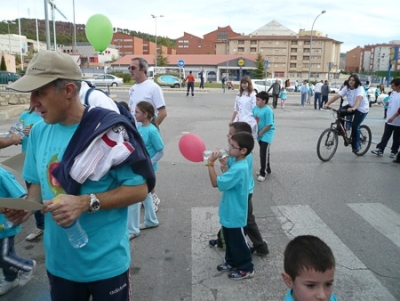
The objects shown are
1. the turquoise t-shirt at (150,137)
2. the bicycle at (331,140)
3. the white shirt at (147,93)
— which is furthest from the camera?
the bicycle at (331,140)

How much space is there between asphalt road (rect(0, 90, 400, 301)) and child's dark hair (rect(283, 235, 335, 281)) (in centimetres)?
126

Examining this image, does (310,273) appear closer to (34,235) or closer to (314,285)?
(314,285)

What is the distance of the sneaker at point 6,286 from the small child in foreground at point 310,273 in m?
2.51

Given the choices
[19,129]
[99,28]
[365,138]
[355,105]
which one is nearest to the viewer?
[19,129]

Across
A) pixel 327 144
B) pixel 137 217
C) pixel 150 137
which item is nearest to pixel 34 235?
pixel 137 217

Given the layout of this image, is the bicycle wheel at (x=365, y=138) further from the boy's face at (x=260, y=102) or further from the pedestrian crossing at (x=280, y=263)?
the pedestrian crossing at (x=280, y=263)

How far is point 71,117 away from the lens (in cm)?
183

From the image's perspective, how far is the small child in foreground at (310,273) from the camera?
6.19 ft

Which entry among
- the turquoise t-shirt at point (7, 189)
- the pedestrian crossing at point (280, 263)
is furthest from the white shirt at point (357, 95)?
the turquoise t-shirt at point (7, 189)

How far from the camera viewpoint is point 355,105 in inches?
321

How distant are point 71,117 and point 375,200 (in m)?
5.14

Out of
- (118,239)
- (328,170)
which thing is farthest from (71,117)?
(328,170)

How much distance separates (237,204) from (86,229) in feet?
5.69

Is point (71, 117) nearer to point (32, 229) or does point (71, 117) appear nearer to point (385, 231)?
point (32, 229)
